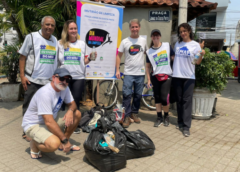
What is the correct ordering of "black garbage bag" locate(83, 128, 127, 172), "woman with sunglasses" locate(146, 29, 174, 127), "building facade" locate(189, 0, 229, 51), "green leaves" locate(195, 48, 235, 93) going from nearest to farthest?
"black garbage bag" locate(83, 128, 127, 172), "woman with sunglasses" locate(146, 29, 174, 127), "green leaves" locate(195, 48, 235, 93), "building facade" locate(189, 0, 229, 51)

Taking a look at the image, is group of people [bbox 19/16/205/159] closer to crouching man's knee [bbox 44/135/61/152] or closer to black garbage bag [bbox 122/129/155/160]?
crouching man's knee [bbox 44/135/61/152]

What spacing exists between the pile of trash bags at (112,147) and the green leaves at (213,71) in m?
2.36

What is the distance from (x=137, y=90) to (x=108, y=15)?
5.76 ft

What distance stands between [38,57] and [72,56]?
607 mm

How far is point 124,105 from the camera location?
182 inches

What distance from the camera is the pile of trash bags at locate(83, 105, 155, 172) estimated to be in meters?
2.69

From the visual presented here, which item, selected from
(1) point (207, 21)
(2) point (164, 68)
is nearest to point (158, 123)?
(2) point (164, 68)

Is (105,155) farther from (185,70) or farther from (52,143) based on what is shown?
(185,70)

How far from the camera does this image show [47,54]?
354 centimetres

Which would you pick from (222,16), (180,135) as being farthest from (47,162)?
(222,16)

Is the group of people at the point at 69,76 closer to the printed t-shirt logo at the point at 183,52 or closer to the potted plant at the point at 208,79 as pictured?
the printed t-shirt logo at the point at 183,52

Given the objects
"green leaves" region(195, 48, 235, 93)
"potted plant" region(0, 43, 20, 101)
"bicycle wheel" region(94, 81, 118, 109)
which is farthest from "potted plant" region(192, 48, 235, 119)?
"potted plant" region(0, 43, 20, 101)

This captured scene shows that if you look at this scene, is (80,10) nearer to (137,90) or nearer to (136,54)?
(136,54)

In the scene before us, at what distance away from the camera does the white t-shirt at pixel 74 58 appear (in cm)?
380
